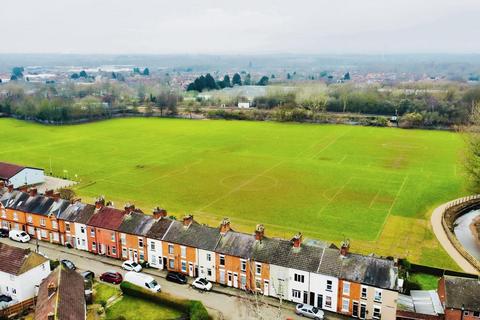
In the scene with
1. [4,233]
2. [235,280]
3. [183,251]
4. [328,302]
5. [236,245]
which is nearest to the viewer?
[328,302]

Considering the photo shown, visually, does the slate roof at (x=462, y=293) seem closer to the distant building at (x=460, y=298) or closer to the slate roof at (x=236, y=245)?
the distant building at (x=460, y=298)

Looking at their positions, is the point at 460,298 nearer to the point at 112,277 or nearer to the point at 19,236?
the point at 112,277

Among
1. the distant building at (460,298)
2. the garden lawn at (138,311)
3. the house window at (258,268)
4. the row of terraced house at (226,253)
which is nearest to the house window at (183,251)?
the row of terraced house at (226,253)

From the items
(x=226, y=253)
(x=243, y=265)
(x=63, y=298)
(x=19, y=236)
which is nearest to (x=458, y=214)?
(x=243, y=265)

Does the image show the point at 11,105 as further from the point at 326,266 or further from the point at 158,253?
the point at 326,266

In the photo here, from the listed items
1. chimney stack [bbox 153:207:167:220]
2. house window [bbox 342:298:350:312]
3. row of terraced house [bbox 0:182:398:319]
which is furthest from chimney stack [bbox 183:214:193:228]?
house window [bbox 342:298:350:312]

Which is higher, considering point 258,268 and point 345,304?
point 258,268
